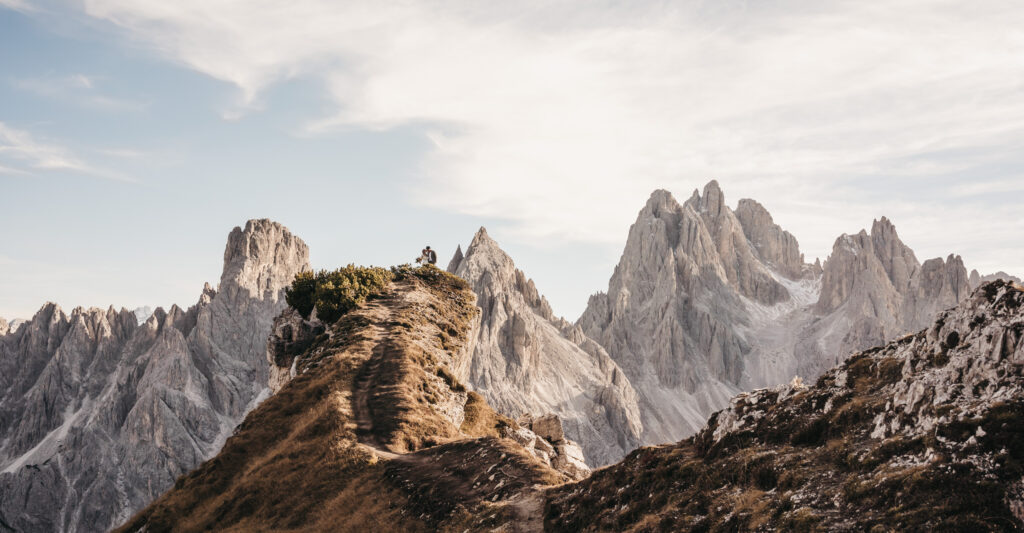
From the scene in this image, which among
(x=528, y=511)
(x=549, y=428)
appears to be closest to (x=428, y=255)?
(x=549, y=428)

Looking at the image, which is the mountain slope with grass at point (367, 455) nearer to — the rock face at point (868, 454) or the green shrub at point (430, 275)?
the rock face at point (868, 454)

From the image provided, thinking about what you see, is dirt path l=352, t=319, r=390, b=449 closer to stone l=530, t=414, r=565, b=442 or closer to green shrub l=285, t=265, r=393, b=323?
green shrub l=285, t=265, r=393, b=323

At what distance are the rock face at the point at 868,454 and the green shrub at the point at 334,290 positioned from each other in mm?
34492

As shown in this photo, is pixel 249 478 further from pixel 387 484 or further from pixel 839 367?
pixel 839 367

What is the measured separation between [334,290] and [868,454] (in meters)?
44.8

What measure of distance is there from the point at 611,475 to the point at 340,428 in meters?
16.1

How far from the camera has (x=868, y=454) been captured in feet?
51.1

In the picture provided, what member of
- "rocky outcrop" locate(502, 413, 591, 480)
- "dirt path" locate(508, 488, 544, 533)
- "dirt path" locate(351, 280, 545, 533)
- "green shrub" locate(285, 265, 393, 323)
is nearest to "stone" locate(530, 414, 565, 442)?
"rocky outcrop" locate(502, 413, 591, 480)

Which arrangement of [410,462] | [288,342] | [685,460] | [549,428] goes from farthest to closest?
[288,342], [549,428], [410,462], [685,460]

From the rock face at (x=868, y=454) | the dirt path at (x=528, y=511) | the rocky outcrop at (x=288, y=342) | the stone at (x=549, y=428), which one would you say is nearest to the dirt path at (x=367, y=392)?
the rocky outcrop at (x=288, y=342)

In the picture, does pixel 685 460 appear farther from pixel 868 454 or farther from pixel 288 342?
pixel 288 342

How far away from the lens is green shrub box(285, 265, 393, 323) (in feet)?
175

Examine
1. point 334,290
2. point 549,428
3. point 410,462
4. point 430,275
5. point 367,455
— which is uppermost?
point 430,275

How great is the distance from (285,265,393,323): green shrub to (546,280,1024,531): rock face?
3449 centimetres
